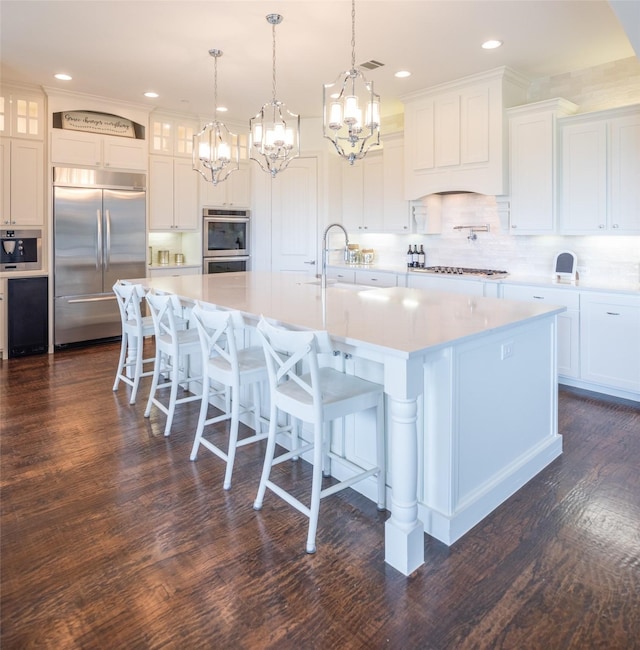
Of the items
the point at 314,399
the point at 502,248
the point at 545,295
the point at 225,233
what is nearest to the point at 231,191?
the point at 225,233

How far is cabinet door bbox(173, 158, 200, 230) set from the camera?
649 cm

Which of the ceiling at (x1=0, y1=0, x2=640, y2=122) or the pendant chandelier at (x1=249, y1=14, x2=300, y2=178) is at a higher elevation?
the ceiling at (x1=0, y1=0, x2=640, y2=122)

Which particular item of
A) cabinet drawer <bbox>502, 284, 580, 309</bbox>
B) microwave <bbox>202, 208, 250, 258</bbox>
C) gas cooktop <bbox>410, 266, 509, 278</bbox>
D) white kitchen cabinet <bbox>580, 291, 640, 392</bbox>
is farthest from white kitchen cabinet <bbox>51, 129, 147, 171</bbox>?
white kitchen cabinet <bbox>580, 291, 640, 392</bbox>

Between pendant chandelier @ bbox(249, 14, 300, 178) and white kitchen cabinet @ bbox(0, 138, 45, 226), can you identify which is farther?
white kitchen cabinet @ bbox(0, 138, 45, 226)

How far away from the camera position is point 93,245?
577 centimetres

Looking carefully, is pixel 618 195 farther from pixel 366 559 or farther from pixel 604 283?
pixel 366 559

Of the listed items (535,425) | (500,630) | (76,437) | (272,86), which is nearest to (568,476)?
(535,425)

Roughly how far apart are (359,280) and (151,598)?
477 cm

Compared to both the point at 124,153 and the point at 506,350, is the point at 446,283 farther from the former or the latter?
the point at 124,153

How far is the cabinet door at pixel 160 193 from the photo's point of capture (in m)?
6.28

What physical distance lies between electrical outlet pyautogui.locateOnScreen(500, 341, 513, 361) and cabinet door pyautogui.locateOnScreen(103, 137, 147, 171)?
5.23m

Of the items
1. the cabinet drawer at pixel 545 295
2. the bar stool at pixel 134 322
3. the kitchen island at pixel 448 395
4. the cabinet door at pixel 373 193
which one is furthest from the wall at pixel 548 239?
the bar stool at pixel 134 322

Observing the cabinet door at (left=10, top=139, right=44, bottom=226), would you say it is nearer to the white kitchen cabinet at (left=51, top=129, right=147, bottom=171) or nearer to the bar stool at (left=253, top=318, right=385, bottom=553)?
→ the white kitchen cabinet at (left=51, top=129, right=147, bottom=171)

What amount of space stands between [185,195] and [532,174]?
13.9 ft
